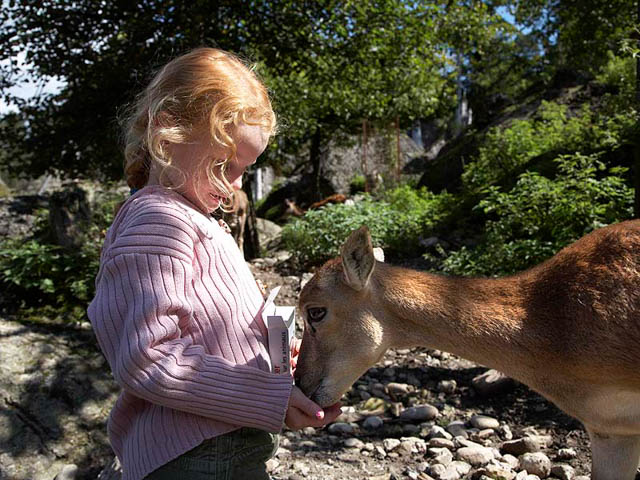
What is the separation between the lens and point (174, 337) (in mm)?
1987

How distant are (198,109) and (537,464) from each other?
326 centimetres

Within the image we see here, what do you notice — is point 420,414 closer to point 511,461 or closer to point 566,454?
point 511,461

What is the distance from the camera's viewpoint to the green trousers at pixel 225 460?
2.05m

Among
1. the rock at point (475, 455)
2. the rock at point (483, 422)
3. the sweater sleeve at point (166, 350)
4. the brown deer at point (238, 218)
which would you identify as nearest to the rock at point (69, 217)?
the brown deer at point (238, 218)

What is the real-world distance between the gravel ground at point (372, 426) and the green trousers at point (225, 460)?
211 cm

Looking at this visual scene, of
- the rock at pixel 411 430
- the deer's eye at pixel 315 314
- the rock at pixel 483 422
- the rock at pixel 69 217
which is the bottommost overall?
the rock at pixel 69 217

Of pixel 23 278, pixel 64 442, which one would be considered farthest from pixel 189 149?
pixel 23 278

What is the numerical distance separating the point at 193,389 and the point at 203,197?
0.72 meters

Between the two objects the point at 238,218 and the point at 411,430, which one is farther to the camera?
the point at 238,218

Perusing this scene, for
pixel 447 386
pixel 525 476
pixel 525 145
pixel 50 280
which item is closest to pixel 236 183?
pixel 525 476

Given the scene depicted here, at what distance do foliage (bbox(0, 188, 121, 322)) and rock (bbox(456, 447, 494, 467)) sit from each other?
4453 mm

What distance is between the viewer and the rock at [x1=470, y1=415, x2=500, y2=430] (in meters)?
4.77

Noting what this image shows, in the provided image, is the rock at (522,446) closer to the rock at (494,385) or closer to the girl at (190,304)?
the rock at (494,385)

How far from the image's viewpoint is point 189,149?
219 centimetres
